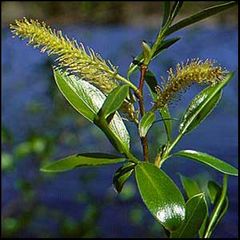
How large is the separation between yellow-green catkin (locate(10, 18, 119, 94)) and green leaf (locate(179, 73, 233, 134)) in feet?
0.29

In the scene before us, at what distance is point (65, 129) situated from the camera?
233 cm

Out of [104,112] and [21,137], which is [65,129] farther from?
[104,112]

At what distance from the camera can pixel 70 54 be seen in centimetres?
45

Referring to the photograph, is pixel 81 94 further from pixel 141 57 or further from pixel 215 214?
pixel 215 214

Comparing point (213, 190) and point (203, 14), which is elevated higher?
point (203, 14)

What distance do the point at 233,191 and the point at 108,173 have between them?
0.59 metres

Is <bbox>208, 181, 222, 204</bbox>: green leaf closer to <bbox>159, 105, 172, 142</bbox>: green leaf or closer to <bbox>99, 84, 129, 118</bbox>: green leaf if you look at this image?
<bbox>159, 105, 172, 142</bbox>: green leaf

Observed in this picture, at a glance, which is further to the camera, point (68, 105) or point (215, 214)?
point (68, 105)

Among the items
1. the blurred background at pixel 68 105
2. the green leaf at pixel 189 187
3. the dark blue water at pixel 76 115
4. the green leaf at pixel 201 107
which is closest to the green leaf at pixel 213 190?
the green leaf at pixel 189 187

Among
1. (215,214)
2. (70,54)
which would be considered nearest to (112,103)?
(70,54)

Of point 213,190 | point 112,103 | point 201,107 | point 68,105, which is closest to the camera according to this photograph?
point 112,103

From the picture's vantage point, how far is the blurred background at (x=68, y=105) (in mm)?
2199

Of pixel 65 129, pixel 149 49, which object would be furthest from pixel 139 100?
pixel 65 129

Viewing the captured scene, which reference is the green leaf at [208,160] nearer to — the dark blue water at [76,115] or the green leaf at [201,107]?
the green leaf at [201,107]
